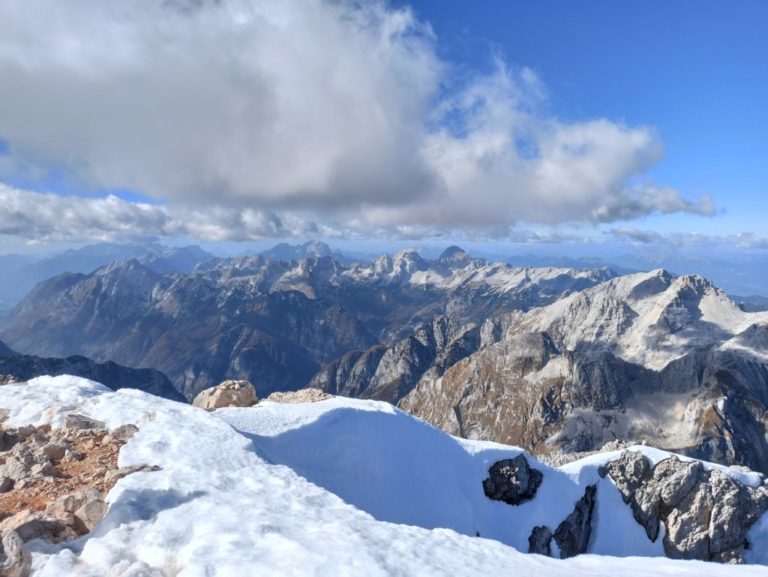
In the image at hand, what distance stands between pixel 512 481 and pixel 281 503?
38.4 metres

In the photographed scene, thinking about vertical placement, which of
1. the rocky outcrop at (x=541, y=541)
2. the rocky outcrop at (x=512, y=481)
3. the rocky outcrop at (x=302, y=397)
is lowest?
the rocky outcrop at (x=541, y=541)

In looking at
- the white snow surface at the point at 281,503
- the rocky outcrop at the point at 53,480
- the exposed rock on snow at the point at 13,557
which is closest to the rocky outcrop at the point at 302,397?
the white snow surface at the point at 281,503

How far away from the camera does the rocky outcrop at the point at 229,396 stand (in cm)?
4862

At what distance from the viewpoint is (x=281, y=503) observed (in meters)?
20.8

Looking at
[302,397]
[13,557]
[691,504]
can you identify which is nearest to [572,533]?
[691,504]

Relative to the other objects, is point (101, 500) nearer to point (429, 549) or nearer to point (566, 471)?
point (429, 549)

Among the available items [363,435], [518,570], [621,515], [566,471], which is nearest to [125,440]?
[518,570]

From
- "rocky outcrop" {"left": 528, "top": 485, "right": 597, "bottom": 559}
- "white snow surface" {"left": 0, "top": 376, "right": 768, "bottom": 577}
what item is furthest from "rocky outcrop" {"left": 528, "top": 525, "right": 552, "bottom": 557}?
"white snow surface" {"left": 0, "top": 376, "right": 768, "bottom": 577}

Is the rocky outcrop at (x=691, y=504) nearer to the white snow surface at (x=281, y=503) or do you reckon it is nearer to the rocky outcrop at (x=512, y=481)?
the rocky outcrop at (x=512, y=481)

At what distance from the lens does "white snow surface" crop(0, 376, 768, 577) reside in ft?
51.7

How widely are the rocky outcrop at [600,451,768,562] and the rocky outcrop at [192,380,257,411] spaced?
1705 inches

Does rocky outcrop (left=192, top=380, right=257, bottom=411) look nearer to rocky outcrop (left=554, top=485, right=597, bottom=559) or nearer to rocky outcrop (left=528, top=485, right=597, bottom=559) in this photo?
rocky outcrop (left=528, top=485, right=597, bottom=559)

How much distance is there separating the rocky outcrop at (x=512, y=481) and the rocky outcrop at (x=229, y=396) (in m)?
26.4

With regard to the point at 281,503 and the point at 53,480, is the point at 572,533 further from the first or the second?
the point at 53,480
